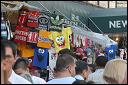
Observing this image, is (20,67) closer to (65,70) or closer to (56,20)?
(65,70)

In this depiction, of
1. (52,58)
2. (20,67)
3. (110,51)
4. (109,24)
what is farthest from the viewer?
(109,24)

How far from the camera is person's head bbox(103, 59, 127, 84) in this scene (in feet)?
14.0

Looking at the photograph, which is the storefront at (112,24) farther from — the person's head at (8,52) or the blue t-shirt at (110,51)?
the person's head at (8,52)

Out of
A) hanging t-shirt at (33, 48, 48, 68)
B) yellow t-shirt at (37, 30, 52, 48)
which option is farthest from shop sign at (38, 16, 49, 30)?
hanging t-shirt at (33, 48, 48, 68)

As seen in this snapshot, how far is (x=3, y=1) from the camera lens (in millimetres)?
8266

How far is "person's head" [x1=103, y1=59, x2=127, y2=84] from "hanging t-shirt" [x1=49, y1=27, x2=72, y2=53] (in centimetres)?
523

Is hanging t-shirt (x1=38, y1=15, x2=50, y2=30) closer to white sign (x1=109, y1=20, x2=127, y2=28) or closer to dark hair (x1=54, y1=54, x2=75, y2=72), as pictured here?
dark hair (x1=54, y1=54, x2=75, y2=72)

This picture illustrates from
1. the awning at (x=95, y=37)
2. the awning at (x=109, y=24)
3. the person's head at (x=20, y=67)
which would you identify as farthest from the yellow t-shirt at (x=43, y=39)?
the awning at (x=109, y=24)

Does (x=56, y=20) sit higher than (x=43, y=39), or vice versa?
(x=56, y=20)

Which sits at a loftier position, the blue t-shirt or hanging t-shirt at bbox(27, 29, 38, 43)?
hanging t-shirt at bbox(27, 29, 38, 43)

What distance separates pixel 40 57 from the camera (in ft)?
31.3

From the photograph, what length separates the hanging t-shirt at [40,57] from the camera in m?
9.52

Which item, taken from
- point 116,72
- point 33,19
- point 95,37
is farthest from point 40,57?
point 116,72

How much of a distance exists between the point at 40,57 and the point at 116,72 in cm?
535
